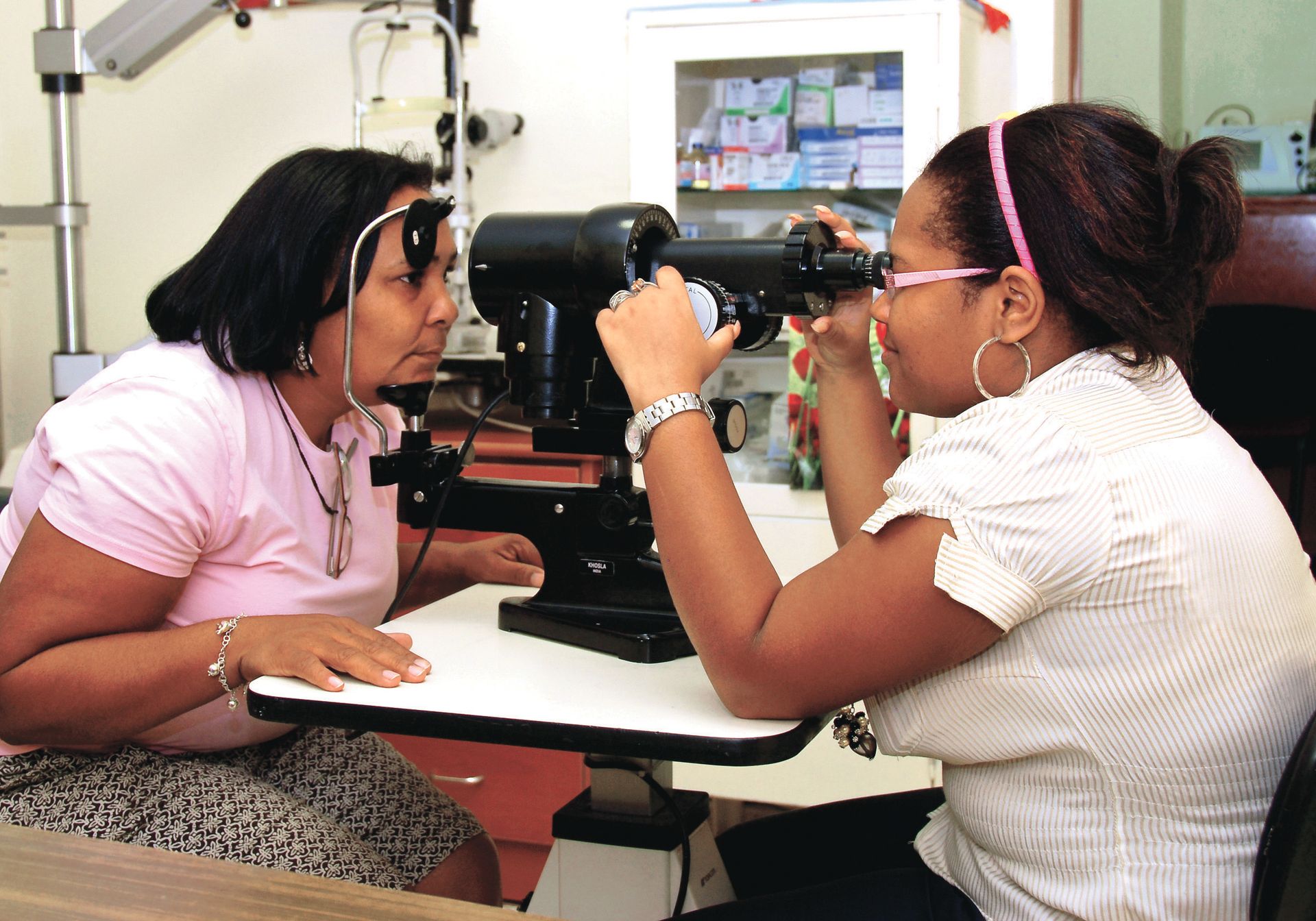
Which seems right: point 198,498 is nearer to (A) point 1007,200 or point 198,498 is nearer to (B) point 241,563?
(B) point 241,563

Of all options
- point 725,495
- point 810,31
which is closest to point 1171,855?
point 725,495

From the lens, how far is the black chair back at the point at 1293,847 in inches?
29.1

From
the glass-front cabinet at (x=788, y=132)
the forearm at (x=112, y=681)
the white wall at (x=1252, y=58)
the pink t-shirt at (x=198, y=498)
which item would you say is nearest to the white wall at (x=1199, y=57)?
the white wall at (x=1252, y=58)

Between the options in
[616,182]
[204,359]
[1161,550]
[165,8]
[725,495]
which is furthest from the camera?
[616,182]

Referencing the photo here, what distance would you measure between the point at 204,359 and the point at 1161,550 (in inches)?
39.0

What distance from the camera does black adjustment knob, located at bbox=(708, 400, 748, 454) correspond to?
1044 mm

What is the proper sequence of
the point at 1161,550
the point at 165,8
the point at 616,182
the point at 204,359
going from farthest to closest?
1. the point at 616,182
2. the point at 165,8
3. the point at 204,359
4. the point at 1161,550

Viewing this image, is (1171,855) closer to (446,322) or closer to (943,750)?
(943,750)

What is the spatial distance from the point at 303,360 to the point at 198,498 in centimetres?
22

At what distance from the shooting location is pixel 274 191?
131cm

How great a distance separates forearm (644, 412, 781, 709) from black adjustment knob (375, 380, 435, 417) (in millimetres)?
477

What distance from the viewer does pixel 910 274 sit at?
0.98 meters

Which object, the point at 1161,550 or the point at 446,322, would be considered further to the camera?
the point at 446,322

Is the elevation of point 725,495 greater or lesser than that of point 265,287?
lesser
